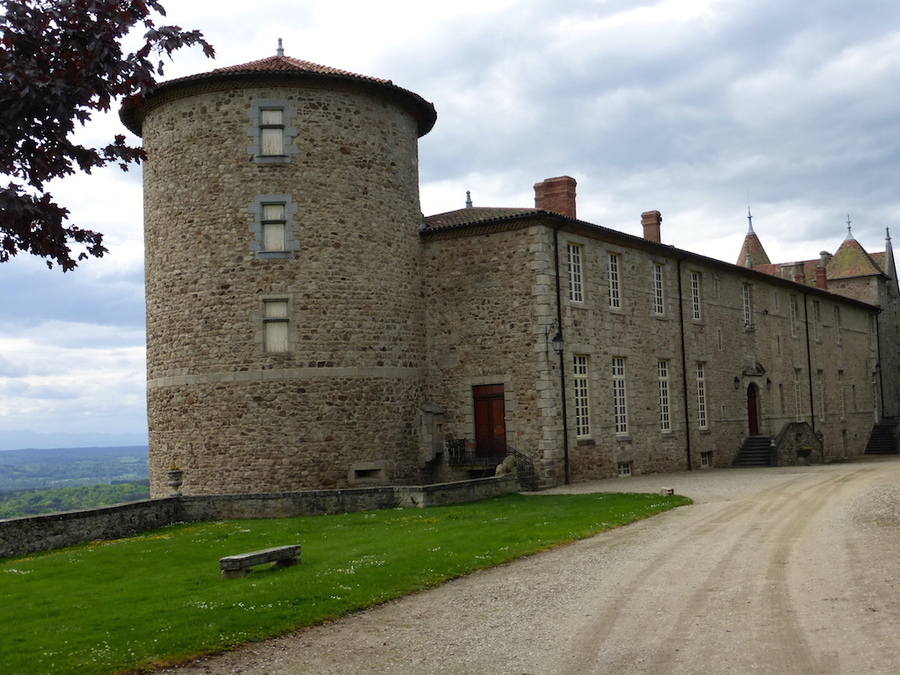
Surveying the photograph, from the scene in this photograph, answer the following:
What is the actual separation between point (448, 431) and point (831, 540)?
42.9 feet

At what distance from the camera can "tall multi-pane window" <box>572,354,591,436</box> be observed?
24.5 m

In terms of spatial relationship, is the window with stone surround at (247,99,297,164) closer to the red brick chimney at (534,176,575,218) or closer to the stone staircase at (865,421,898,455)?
the red brick chimney at (534,176,575,218)

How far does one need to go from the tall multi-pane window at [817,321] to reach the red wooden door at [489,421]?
22736 millimetres

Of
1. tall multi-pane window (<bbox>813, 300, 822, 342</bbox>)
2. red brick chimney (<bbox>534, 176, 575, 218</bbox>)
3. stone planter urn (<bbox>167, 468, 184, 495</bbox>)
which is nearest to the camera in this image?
stone planter urn (<bbox>167, 468, 184, 495</bbox>)

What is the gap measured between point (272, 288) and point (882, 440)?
3690cm

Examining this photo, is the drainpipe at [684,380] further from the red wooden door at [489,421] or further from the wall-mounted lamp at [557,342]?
the red wooden door at [489,421]

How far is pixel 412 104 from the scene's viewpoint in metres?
25.1

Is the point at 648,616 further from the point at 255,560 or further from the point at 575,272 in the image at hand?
the point at 575,272

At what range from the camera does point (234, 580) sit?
11.4 meters

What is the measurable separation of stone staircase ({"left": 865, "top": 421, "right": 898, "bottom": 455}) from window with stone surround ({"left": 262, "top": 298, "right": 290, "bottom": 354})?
35365 millimetres

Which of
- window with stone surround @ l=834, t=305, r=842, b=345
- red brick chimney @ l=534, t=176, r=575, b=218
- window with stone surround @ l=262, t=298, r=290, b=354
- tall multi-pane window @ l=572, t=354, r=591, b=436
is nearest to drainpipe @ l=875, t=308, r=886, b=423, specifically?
window with stone surround @ l=834, t=305, r=842, b=345

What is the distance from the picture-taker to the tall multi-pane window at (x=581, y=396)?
80.2ft

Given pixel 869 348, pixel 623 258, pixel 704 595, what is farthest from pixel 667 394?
pixel 869 348

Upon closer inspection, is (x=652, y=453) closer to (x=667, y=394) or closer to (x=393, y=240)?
(x=667, y=394)
